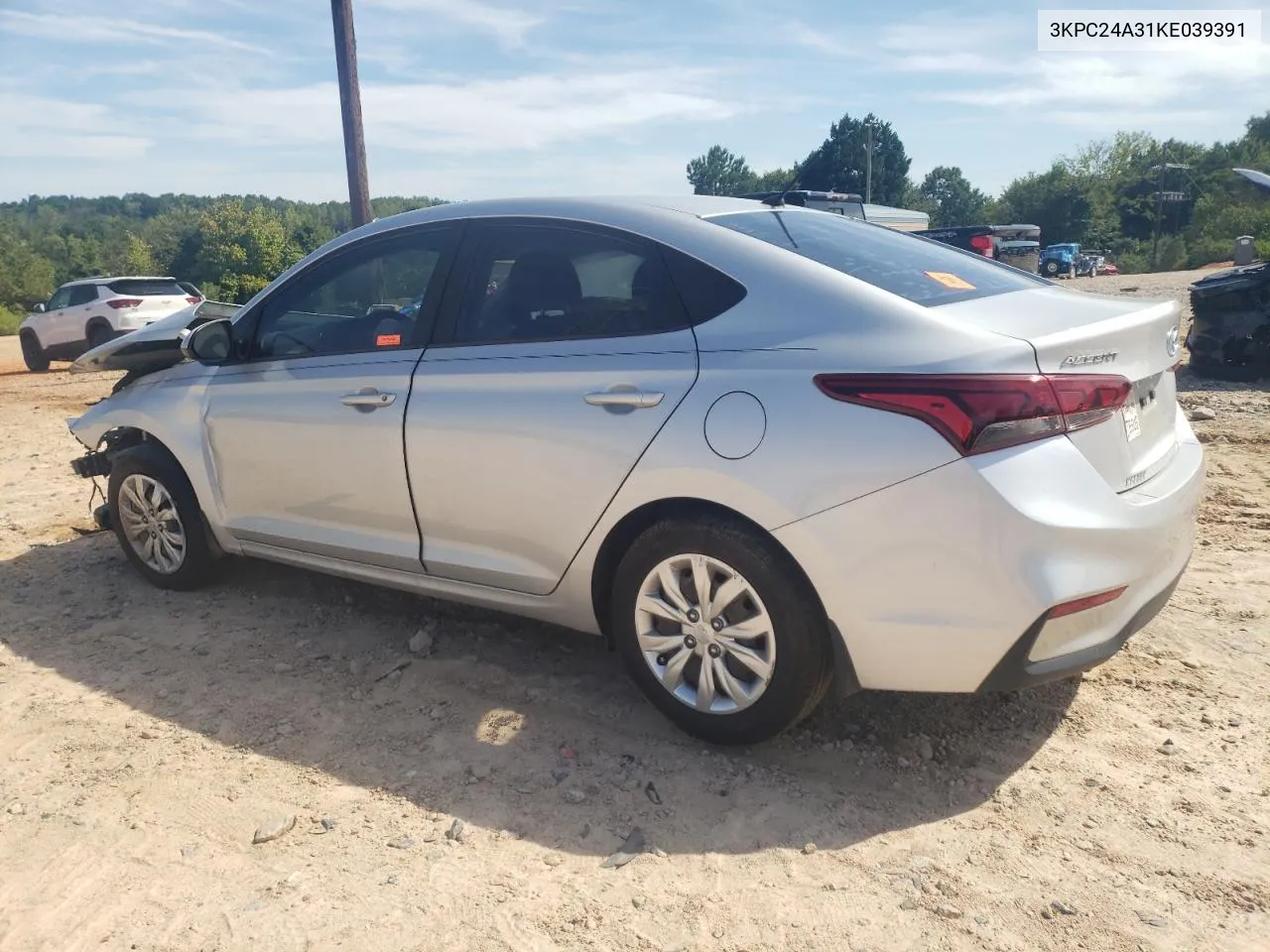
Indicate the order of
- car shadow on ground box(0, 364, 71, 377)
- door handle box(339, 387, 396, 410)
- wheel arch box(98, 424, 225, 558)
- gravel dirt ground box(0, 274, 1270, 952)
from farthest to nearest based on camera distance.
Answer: car shadow on ground box(0, 364, 71, 377) → wheel arch box(98, 424, 225, 558) → door handle box(339, 387, 396, 410) → gravel dirt ground box(0, 274, 1270, 952)

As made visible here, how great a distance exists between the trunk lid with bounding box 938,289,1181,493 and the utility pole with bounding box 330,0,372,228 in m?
7.46

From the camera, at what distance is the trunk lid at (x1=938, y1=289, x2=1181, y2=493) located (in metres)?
2.65

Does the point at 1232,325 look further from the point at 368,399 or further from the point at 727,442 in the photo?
the point at 368,399

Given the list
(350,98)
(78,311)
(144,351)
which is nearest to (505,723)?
(144,351)

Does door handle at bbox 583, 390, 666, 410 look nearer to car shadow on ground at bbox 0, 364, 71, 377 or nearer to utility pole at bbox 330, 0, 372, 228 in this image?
utility pole at bbox 330, 0, 372, 228

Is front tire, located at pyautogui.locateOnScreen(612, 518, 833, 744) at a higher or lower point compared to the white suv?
lower

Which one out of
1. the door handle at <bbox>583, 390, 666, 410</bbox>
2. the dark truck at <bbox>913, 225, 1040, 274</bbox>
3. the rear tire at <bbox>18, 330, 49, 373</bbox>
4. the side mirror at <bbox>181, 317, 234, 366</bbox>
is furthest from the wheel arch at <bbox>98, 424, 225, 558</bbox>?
the dark truck at <bbox>913, 225, 1040, 274</bbox>

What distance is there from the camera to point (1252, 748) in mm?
3006

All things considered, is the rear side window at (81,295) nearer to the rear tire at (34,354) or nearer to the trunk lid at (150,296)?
the trunk lid at (150,296)

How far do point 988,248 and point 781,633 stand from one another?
24.2 meters

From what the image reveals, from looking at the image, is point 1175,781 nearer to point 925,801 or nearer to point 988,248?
point 925,801

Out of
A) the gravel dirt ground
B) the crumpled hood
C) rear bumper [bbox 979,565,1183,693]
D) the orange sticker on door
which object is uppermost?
the orange sticker on door

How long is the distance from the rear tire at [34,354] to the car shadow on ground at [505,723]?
14345mm

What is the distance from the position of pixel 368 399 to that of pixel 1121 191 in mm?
83330
